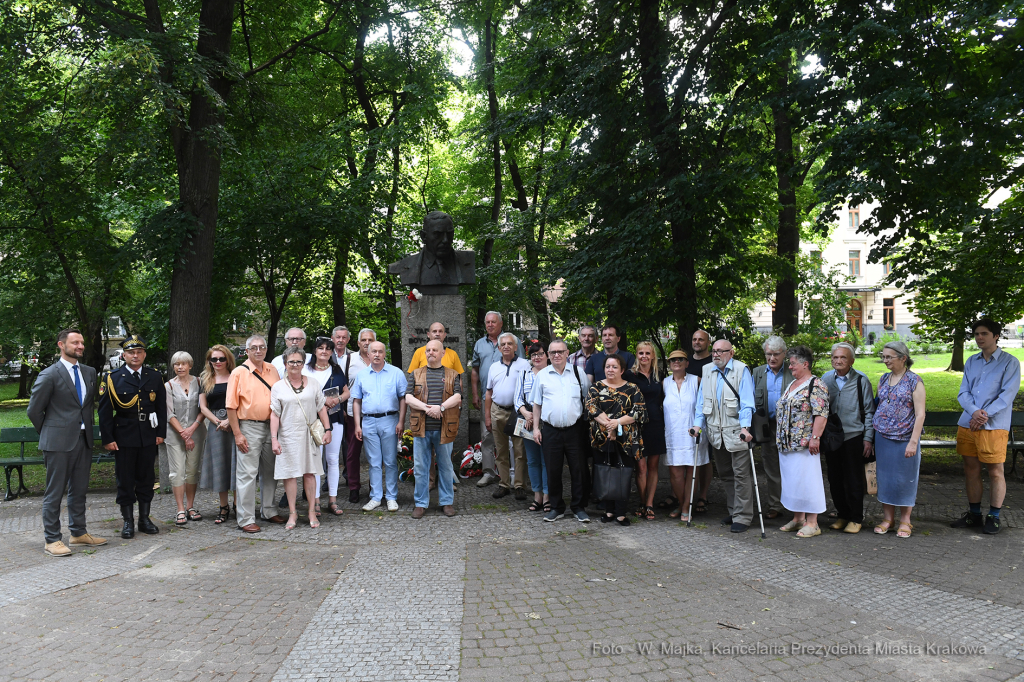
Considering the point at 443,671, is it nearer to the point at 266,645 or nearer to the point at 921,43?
the point at 266,645

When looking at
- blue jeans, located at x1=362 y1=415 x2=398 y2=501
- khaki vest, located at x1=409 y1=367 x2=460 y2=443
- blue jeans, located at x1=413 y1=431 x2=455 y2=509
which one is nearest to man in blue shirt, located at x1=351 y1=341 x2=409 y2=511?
blue jeans, located at x1=362 y1=415 x2=398 y2=501

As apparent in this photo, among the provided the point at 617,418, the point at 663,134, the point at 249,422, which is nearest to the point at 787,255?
the point at 663,134

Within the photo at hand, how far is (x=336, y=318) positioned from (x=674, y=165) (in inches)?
427

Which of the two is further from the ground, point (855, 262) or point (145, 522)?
point (855, 262)

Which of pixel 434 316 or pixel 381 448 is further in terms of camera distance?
pixel 434 316

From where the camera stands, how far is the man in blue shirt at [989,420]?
6.70m

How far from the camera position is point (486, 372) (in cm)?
909

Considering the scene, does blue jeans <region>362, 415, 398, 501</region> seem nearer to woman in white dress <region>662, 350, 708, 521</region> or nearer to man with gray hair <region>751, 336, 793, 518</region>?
woman in white dress <region>662, 350, 708, 521</region>

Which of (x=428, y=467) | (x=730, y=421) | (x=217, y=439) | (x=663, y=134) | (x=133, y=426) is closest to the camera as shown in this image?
(x=133, y=426)

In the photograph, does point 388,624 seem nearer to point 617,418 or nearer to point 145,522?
point 617,418

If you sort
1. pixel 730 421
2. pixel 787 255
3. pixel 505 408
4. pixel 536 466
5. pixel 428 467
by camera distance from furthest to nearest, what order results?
pixel 787 255, pixel 505 408, pixel 536 466, pixel 428 467, pixel 730 421

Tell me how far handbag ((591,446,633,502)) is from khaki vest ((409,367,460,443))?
1689 mm

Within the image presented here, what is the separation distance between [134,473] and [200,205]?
544 centimetres

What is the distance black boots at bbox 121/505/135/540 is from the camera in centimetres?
682
